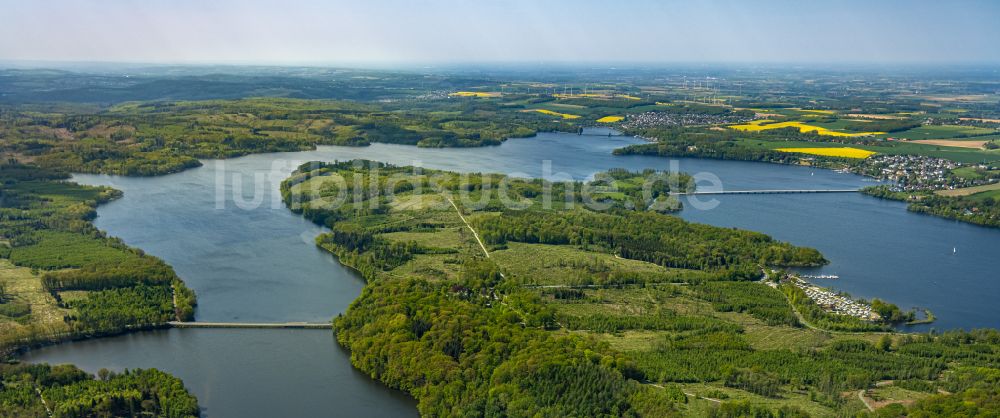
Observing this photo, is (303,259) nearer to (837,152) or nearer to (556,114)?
(837,152)

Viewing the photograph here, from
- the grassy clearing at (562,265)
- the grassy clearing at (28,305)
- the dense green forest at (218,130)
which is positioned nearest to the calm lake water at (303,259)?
the grassy clearing at (28,305)

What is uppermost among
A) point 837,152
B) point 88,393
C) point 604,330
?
point 837,152

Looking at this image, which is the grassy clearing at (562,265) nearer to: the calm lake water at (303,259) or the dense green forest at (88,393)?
the calm lake water at (303,259)

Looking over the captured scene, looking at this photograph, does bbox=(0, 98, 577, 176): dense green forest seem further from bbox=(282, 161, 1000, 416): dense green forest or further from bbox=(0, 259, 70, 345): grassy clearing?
A: bbox=(282, 161, 1000, 416): dense green forest

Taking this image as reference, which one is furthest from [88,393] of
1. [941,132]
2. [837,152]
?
[941,132]

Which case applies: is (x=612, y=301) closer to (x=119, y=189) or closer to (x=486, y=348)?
(x=486, y=348)

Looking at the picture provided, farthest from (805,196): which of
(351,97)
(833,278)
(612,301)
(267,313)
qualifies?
(351,97)
